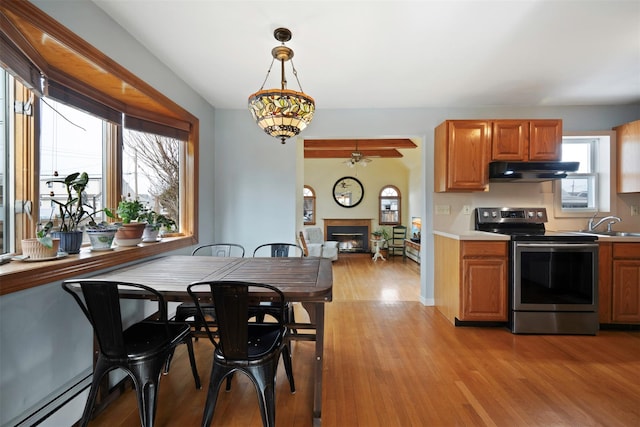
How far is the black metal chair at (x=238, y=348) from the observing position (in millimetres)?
1287

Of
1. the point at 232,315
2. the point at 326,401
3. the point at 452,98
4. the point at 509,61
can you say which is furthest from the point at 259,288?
the point at 452,98

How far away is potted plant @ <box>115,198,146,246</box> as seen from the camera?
6.80ft

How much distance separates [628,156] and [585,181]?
430 mm

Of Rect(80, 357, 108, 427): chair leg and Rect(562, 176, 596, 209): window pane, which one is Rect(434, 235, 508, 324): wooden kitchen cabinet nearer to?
Rect(562, 176, 596, 209): window pane

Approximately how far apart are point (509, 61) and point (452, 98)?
801 mm

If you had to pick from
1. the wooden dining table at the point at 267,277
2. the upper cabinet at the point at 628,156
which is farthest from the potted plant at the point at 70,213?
the upper cabinet at the point at 628,156

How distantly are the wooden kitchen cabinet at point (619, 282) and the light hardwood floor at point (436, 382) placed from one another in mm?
189

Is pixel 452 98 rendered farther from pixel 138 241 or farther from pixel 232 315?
pixel 138 241

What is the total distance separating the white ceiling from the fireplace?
5100 mm

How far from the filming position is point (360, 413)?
161 cm

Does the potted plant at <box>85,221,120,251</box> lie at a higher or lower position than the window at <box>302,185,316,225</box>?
lower

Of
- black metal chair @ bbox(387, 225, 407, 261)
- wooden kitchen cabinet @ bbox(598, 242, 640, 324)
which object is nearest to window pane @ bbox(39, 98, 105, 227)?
wooden kitchen cabinet @ bbox(598, 242, 640, 324)

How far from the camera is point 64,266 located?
148cm

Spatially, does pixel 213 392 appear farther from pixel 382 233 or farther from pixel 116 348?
pixel 382 233
